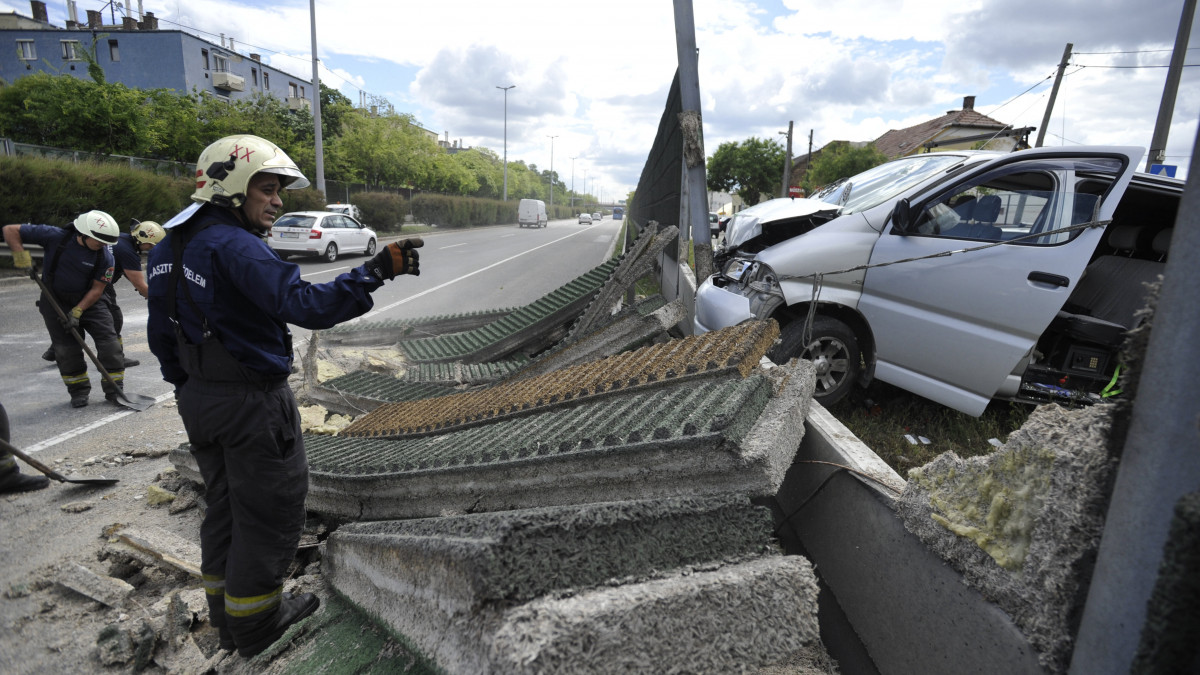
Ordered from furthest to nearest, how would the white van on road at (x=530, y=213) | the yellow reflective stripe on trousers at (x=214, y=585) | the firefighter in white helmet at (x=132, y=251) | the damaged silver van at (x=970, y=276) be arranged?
1. the white van on road at (x=530, y=213)
2. the firefighter in white helmet at (x=132, y=251)
3. the damaged silver van at (x=970, y=276)
4. the yellow reflective stripe on trousers at (x=214, y=585)

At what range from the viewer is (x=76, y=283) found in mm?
5531

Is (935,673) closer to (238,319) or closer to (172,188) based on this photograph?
(238,319)

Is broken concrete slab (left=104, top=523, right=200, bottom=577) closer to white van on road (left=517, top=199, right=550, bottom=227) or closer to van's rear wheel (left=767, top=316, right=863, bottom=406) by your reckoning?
van's rear wheel (left=767, top=316, right=863, bottom=406)

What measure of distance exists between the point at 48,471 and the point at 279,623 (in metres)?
2.59

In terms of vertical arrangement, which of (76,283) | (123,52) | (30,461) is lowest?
(30,461)

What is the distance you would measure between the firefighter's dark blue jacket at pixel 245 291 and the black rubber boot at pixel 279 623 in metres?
1.05

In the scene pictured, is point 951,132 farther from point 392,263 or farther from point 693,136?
point 392,263

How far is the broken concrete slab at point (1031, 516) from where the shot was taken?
50.1 inches

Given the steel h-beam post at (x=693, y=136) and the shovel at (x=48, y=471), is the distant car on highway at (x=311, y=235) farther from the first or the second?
the steel h-beam post at (x=693, y=136)

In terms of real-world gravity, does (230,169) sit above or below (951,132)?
below

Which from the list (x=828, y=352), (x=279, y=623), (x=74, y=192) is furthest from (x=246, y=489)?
(x=74, y=192)

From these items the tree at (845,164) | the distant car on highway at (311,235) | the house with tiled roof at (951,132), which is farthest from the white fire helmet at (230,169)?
the house with tiled roof at (951,132)

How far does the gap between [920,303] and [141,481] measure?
5.54 meters

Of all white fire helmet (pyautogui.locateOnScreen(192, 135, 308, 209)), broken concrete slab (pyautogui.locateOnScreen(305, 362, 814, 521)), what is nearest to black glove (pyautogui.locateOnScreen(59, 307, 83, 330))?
broken concrete slab (pyautogui.locateOnScreen(305, 362, 814, 521))
